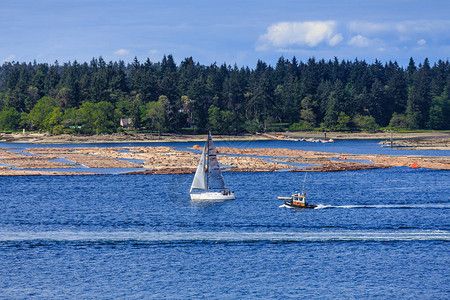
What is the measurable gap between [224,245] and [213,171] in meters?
23.8

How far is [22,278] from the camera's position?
51.0 metres

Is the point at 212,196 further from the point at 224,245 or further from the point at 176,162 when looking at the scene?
the point at 176,162

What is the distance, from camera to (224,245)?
61.6 meters

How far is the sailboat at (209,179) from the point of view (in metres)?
84.1

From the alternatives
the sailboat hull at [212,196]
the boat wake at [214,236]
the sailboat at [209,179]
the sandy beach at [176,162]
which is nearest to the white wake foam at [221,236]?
the boat wake at [214,236]

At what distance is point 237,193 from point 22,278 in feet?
159

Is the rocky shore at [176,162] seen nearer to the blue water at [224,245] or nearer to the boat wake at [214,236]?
the blue water at [224,245]

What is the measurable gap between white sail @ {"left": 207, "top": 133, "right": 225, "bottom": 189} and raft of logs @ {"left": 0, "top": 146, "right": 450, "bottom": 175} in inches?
1431

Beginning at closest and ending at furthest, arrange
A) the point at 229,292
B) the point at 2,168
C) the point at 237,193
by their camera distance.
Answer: the point at 229,292
the point at 237,193
the point at 2,168

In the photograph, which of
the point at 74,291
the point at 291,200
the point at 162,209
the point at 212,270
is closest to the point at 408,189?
the point at 291,200

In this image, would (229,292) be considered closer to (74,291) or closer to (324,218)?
(74,291)

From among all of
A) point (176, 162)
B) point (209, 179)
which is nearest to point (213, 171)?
point (209, 179)

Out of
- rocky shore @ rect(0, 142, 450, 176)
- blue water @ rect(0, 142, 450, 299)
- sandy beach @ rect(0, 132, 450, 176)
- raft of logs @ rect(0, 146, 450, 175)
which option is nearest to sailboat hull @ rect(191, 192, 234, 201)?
blue water @ rect(0, 142, 450, 299)

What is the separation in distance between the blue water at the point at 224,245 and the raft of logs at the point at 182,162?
2999cm
